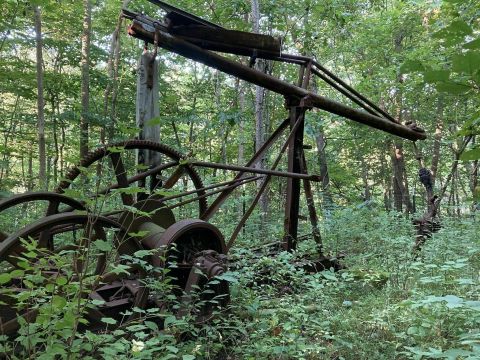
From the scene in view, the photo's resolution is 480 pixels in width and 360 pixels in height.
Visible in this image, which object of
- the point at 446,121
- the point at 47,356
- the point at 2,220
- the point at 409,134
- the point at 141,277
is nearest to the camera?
the point at 47,356

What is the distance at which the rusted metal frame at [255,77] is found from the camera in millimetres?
3736

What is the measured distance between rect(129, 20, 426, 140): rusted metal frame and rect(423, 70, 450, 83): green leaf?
311cm

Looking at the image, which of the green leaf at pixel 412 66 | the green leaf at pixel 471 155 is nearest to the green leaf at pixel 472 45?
the green leaf at pixel 412 66

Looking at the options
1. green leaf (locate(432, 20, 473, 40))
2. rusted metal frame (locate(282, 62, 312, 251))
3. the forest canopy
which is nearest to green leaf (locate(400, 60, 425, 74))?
the forest canopy

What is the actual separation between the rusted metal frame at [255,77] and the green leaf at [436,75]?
122 inches

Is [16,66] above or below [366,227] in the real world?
above

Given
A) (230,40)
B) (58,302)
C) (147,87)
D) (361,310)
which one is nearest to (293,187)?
(361,310)

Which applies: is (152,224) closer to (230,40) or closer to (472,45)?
(230,40)

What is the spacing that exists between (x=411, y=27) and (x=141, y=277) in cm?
1290

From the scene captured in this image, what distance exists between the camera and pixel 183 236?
3.69 meters

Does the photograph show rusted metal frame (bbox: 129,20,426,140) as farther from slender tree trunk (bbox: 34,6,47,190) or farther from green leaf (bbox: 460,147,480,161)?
slender tree trunk (bbox: 34,6,47,190)

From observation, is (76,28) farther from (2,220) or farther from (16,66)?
(2,220)

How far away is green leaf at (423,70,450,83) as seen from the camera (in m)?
1.10

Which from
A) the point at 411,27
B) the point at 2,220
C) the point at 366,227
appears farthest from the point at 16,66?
the point at 411,27
